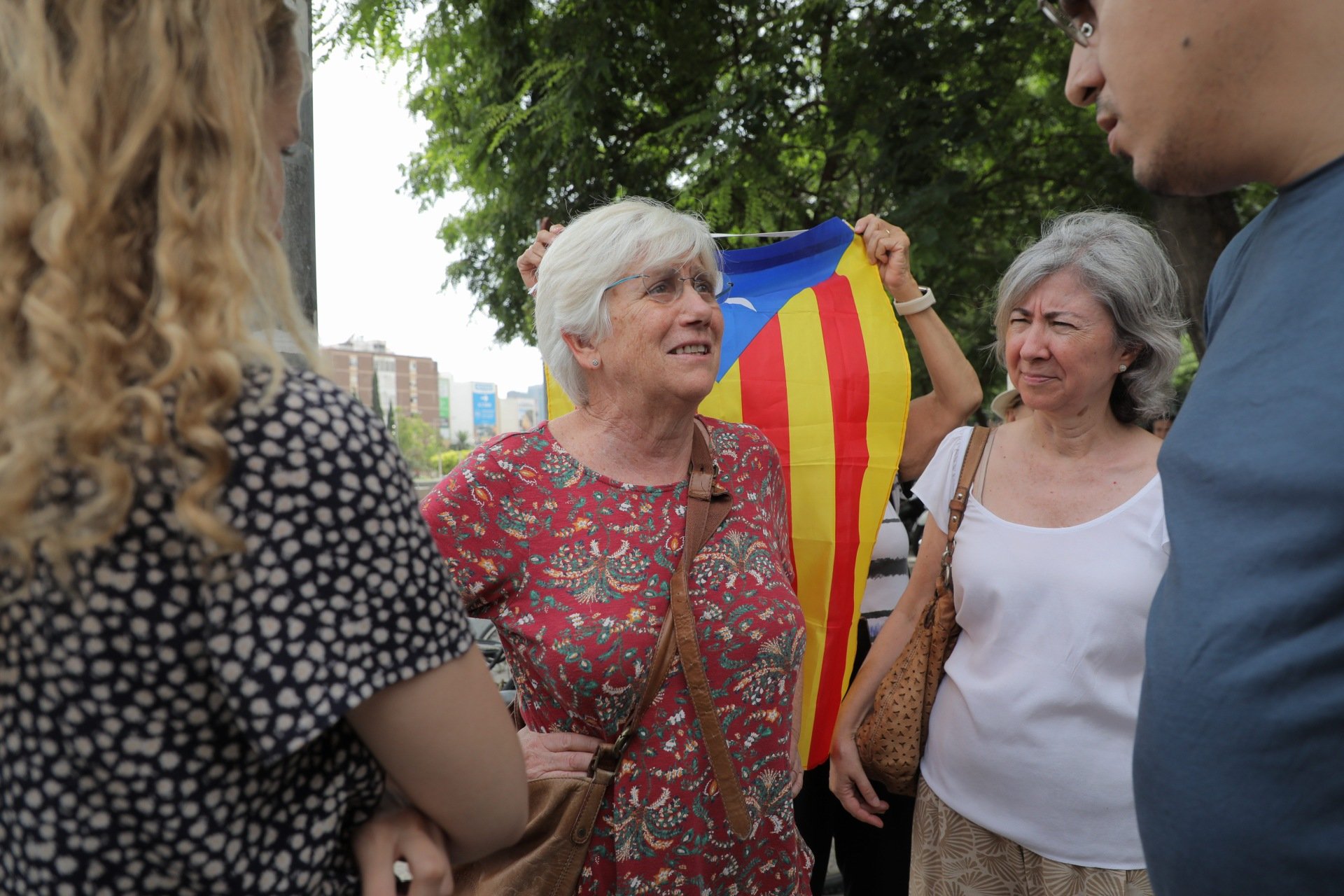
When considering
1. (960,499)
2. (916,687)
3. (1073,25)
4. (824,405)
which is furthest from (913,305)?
(1073,25)

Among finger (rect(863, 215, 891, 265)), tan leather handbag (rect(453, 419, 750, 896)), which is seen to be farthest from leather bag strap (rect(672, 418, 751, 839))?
finger (rect(863, 215, 891, 265))

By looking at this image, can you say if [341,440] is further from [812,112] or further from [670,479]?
[812,112]

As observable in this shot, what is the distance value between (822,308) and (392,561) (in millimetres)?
2141

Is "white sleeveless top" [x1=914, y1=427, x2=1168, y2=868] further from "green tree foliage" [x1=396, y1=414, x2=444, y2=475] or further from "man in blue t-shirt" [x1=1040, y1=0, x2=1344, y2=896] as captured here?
"green tree foliage" [x1=396, y1=414, x2=444, y2=475]

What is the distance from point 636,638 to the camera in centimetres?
202

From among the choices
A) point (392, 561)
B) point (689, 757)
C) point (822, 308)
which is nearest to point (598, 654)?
point (689, 757)

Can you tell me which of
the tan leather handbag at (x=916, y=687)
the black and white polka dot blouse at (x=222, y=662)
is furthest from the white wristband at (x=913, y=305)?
the black and white polka dot blouse at (x=222, y=662)

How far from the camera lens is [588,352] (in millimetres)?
2436

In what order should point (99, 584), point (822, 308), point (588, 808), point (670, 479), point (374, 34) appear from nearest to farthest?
1. point (99, 584)
2. point (588, 808)
3. point (670, 479)
4. point (822, 308)
5. point (374, 34)

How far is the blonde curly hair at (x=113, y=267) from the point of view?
87cm

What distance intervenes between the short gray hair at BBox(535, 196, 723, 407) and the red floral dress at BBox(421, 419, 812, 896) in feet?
0.99

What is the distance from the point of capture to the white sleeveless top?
216 centimetres

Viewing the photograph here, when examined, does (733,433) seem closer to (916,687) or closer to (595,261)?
(595,261)

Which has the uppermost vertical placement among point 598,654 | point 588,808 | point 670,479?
point 670,479
